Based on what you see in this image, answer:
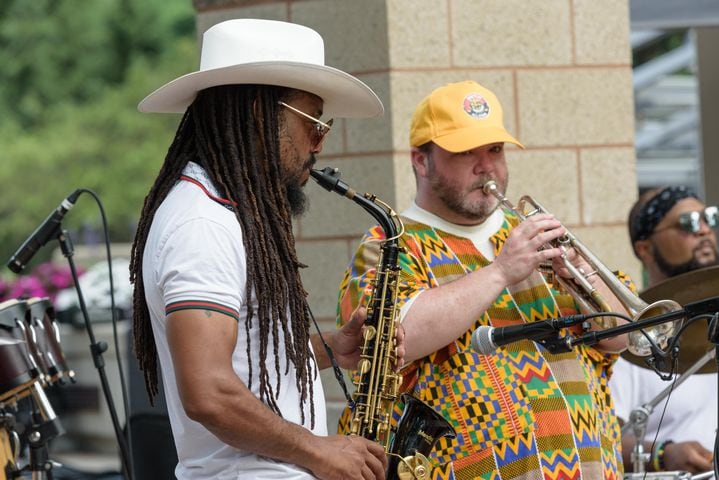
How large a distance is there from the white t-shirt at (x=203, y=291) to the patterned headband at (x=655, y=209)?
2.68m

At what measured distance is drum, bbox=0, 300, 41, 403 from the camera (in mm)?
4020

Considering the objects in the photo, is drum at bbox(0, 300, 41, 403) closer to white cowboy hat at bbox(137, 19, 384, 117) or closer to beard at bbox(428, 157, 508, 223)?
white cowboy hat at bbox(137, 19, 384, 117)

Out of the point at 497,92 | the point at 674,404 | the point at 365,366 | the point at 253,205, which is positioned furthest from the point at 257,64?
the point at 497,92

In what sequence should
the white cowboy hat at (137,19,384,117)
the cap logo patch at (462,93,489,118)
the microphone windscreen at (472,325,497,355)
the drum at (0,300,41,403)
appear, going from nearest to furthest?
the white cowboy hat at (137,19,384,117)
the microphone windscreen at (472,325,497,355)
the cap logo patch at (462,93,489,118)
the drum at (0,300,41,403)

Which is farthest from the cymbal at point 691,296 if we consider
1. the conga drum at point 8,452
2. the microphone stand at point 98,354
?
the conga drum at point 8,452

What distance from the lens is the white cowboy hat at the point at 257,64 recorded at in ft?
8.79

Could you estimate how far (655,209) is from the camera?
496cm

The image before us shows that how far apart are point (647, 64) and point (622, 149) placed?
3.88m

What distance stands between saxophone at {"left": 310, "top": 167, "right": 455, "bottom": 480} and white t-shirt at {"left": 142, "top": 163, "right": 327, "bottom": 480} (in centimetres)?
33

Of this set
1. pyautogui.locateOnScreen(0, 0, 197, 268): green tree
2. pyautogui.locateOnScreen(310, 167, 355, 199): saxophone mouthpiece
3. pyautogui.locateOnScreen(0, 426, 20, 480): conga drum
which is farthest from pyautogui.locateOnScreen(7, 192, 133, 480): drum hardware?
pyautogui.locateOnScreen(0, 0, 197, 268): green tree

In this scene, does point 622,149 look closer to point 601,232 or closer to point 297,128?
point 601,232

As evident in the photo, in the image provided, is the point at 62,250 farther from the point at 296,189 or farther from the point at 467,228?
the point at 296,189

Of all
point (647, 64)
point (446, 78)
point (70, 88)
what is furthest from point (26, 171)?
point (446, 78)

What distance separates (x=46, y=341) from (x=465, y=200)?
178 centimetres
